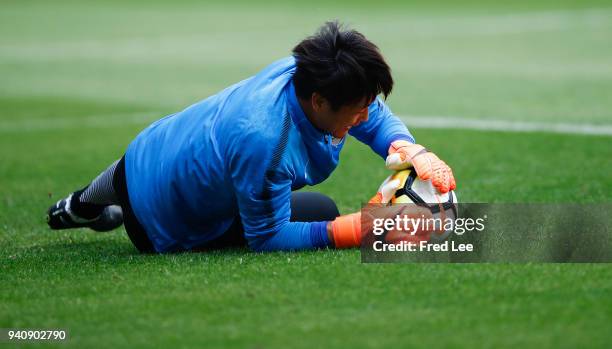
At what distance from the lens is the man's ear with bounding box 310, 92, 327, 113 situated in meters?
5.20

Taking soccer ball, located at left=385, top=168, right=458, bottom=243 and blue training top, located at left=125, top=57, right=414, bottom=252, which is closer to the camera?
blue training top, located at left=125, top=57, right=414, bottom=252

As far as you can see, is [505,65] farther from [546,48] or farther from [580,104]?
[580,104]

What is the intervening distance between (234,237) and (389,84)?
141cm

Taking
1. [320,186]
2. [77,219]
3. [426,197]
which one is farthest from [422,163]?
[320,186]

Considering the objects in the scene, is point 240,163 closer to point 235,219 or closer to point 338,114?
point 338,114

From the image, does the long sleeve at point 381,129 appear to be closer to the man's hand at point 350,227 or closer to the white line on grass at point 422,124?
the man's hand at point 350,227

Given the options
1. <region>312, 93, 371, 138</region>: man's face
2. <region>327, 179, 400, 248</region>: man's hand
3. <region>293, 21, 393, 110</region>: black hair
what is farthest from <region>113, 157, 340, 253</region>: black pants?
<region>293, 21, 393, 110</region>: black hair

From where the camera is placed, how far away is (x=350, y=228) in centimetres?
552

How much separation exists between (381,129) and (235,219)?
994 millimetres

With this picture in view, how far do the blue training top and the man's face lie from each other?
92mm

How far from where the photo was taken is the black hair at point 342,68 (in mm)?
5098

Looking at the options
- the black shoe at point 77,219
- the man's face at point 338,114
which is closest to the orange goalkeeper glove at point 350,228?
the man's face at point 338,114

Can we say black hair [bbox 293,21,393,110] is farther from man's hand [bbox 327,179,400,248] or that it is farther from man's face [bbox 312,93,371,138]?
man's hand [bbox 327,179,400,248]

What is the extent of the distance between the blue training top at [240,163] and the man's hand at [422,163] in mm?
206
